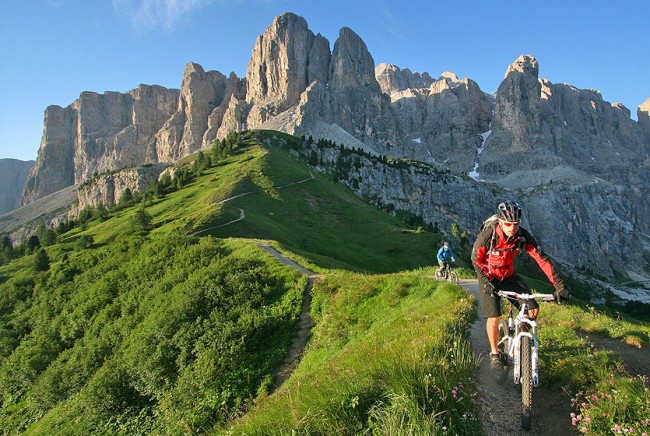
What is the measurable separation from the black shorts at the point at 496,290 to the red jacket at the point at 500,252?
0.48ft

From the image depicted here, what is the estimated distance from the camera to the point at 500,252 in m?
7.76

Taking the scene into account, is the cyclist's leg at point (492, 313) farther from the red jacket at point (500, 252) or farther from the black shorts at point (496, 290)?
the red jacket at point (500, 252)

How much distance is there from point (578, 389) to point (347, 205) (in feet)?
330

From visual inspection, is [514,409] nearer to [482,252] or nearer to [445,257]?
[482,252]

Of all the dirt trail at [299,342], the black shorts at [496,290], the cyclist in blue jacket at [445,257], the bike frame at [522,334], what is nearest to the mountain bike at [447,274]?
the cyclist in blue jacket at [445,257]

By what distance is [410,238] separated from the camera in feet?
280

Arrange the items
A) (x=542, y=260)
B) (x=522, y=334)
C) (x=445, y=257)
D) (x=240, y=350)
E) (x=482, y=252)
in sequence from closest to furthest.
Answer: (x=522, y=334), (x=542, y=260), (x=482, y=252), (x=240, y=350), (x=445, y=257)

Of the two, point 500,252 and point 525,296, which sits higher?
point 500,252

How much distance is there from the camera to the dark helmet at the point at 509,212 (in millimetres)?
7160

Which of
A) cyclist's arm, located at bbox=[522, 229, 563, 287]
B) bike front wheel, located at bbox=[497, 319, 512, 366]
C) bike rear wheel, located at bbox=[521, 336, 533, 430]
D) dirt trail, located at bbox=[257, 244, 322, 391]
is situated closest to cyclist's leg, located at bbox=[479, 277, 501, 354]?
bike front wheel, located at bbox=[497, 319, 512, 366]

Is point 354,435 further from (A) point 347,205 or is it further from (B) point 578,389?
(A) point 347,205

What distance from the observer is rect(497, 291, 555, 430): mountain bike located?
659 centimetres

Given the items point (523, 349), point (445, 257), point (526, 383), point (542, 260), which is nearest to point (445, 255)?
point (445, 257)

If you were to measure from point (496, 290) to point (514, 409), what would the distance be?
219 cm
